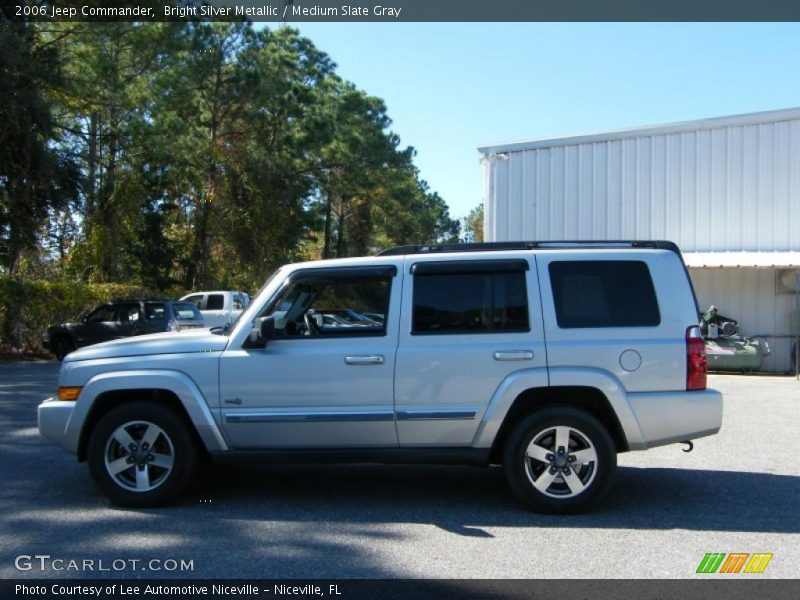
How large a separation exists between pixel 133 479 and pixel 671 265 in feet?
15.0

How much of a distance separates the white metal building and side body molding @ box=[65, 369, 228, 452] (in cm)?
1469

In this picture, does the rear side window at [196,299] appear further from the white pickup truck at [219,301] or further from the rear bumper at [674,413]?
the rear bumper at [674,413]

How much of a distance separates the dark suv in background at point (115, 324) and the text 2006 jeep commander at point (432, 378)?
47.9 feet

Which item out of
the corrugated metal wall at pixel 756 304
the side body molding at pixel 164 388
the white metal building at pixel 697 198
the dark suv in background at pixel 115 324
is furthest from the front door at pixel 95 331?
the side body molding at pixel 164 388

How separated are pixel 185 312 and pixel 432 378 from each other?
16.5 metres

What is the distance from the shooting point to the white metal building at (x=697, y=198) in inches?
695

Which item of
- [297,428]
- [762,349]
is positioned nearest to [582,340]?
[297,428]

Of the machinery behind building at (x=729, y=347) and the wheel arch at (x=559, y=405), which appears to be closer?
the wheel arch at (x=559, y=405)


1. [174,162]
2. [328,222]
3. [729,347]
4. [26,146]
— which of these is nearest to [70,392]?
[26,146]

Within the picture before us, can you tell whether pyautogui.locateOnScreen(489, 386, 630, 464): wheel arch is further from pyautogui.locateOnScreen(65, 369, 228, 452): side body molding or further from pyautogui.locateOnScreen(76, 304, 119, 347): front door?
pyautogui.locateOnScreen(76, 304, 119, 347): front door

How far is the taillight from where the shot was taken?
19.2ft

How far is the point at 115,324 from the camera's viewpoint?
803 inches

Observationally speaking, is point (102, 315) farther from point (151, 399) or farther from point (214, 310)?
point (151, 399)

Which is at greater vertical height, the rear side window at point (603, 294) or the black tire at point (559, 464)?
the rear side window at point (603, 294)
